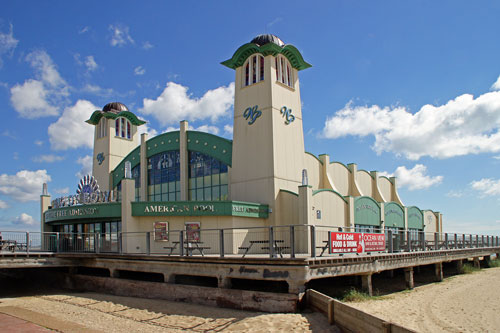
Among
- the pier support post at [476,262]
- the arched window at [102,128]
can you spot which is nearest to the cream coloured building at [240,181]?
the arched window at [102,128]

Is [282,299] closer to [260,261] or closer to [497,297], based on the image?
[260,261]

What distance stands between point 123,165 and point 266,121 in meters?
13.7

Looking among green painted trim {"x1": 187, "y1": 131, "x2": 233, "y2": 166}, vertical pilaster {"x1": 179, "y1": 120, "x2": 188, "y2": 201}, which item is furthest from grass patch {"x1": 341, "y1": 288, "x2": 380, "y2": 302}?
vertical pilaster {"x1": 179, "y1": 120, "x2": 188, "y2": 201}

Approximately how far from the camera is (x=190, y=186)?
100ft

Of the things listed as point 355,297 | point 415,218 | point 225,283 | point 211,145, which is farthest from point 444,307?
point 415,218

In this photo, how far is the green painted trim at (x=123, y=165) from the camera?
111 ft

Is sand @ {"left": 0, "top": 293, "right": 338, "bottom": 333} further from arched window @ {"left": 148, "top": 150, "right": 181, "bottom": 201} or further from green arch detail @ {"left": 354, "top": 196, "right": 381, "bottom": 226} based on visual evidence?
green arch detail @ {"left": 354, "top": 196, "right": 381, "bottom": 226}

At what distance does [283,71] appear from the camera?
92.8 feet

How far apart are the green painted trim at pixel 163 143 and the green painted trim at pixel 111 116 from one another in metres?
5.76

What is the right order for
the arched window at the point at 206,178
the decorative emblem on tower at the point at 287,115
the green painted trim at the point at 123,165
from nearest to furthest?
the decorative emblem on tower at the point at 287,115
the arched window at the point at 206,178
the green painted trim at the point at 123,165

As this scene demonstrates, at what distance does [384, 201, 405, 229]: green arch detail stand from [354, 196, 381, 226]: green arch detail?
190 cm

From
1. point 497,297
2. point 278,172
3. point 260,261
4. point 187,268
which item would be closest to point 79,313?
point 187,268

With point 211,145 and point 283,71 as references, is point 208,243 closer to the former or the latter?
point 211,145

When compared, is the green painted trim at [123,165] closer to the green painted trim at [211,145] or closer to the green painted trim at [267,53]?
the green painted trim at [211,145]
